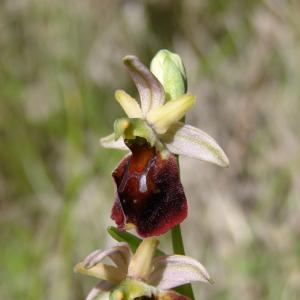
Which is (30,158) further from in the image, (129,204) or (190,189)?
(129,204)

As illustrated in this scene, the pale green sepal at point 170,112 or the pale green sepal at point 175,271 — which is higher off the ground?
the pale green sepal at point 170,112

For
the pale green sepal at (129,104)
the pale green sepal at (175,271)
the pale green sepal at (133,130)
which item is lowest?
the pale green sepal at (175,271)

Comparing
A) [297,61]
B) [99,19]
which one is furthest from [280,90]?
[99,19]

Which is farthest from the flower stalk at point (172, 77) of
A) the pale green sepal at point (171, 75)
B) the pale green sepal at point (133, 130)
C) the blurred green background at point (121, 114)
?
the blurred green background at point (121, 114)

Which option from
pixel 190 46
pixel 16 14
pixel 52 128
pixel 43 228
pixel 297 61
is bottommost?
pixel 43 228

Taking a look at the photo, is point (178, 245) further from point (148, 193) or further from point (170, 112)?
point (170, 112)

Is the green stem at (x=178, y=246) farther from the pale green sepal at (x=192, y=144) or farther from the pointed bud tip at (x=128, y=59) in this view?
the pointed bud tip at (x=128, y=59)
